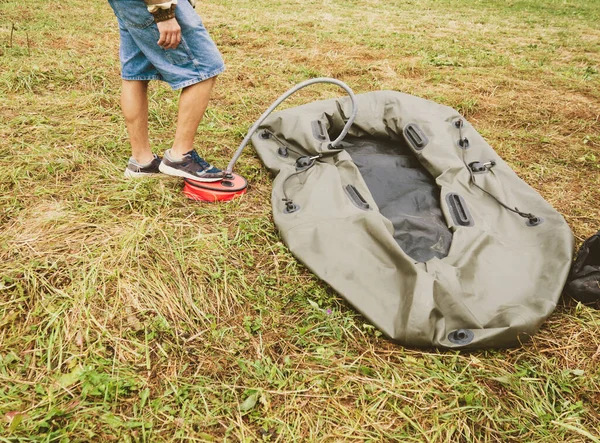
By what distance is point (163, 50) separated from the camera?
80.6 inches

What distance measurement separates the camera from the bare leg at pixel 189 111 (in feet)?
7.29

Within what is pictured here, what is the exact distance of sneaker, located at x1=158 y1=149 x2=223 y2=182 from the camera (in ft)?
7.92

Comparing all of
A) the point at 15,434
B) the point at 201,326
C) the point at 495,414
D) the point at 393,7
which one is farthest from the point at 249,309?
the point at 393,7

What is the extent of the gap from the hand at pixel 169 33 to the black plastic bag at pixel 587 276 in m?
2.27

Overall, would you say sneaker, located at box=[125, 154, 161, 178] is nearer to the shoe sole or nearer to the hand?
the shoe sole

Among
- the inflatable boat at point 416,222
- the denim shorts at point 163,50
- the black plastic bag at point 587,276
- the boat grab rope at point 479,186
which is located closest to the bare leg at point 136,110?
the denim shorts at point 163,50

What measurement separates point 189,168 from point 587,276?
221 centimetres

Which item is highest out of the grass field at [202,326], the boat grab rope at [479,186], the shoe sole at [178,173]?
the boat grab rope at [479,186]

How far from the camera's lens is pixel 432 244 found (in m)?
2.21

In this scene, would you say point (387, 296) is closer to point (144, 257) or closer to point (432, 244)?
point (432, 244)

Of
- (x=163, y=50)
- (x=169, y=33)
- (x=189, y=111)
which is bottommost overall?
(x=189, y=111)

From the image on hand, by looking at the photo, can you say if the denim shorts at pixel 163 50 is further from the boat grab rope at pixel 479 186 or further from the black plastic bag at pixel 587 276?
the black plastic bag at pixel 587 276

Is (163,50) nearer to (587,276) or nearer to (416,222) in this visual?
(416,222)

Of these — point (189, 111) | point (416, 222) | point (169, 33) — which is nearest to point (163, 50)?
point (169, 33)
